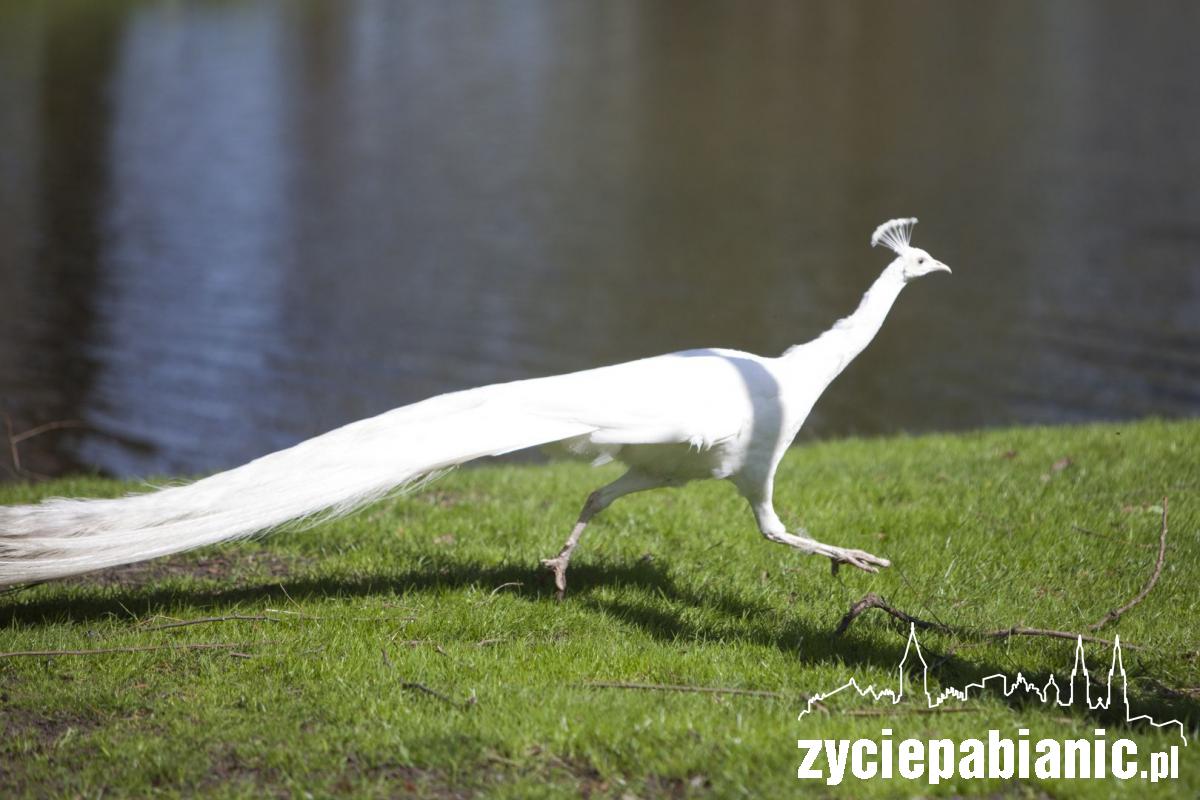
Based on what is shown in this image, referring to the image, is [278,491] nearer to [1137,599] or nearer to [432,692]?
[432,692]

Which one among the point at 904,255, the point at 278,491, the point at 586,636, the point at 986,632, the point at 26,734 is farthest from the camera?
the point at 904,255

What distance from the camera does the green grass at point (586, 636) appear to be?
3.98 metres

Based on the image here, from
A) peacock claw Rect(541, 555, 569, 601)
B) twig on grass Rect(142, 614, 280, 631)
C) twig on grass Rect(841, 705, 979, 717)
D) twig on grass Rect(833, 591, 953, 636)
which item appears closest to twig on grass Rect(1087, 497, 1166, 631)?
twig on grass Rect(833, 591, 953, 636)

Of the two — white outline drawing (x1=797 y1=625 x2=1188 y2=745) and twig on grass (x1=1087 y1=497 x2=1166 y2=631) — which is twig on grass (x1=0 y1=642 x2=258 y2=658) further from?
twig on grass (x1=1087 y1=497 x2=1166 y2=631)

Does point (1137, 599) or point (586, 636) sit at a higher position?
point (1137, 599)

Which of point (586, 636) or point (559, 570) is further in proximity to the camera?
point (559, 570)

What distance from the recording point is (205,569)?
6230 millimetres

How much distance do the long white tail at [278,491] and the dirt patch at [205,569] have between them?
1187mm

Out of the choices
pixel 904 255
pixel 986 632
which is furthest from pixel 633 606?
pixel 904 255

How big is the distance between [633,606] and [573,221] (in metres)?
15.6

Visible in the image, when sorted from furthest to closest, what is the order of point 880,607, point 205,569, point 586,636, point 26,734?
1. point 205,569
2. point 586,636
3. point 880,607
4. point 26,734

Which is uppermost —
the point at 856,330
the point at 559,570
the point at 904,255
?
the point at 904,255

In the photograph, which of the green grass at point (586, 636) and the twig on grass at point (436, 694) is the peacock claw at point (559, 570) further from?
the twig on grass at point (436, 694)

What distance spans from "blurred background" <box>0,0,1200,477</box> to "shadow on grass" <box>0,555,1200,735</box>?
173 inches
